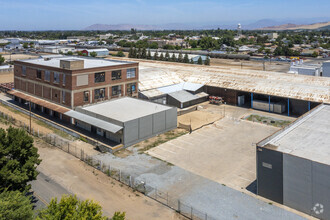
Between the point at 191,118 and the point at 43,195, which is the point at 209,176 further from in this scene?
the point at 191,118

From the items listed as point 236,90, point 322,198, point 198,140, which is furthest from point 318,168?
point 236,90

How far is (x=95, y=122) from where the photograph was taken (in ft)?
145

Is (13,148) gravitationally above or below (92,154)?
above

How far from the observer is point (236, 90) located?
64.2m

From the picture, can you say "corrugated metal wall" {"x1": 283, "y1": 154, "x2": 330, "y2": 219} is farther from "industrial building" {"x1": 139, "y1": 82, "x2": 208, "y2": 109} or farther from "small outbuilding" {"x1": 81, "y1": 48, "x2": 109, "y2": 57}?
"small outbuilding" {"x1": 81, "y1": 48, "x2": 109, "y2": 57}

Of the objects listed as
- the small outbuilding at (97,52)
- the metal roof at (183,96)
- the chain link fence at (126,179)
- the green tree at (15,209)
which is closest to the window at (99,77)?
the chain link fence at (126,179)

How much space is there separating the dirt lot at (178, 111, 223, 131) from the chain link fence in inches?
725

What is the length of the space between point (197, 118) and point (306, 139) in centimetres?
2577

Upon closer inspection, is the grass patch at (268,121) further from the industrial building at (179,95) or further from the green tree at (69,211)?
the green tree at (69,211)

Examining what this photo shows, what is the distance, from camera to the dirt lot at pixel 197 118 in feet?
169

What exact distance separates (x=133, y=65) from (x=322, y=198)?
43060 millimetres

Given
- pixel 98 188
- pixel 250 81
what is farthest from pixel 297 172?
pixel 250 81

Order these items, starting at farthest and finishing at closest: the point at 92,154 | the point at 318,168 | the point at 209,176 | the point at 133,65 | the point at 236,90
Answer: the point at 236,90 < the point at 133,65 < the point at 92,154 < the point at 209,176 < the point at 318,168

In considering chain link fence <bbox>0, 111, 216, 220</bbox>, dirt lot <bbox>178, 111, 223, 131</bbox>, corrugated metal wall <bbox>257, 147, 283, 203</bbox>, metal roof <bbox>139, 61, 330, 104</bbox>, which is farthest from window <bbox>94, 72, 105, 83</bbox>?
corrugated metal wall <bbox>257, 147, 283, 203</bbox>
